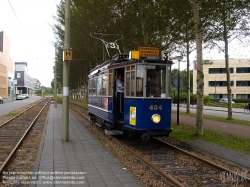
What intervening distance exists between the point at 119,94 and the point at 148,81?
1740 millimetres

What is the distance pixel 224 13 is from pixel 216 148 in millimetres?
11519

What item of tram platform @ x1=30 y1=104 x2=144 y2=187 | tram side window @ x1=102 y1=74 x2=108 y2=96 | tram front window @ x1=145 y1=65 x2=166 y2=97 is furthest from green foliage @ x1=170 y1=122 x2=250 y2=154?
tram platform @ x1=30 y1=104 x2=144 y2=187

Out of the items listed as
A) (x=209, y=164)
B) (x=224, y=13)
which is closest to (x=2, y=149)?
(x=209, y=164)

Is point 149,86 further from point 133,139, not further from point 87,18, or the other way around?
point 87,18

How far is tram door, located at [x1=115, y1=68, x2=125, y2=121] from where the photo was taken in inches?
454

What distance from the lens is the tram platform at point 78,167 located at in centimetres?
633

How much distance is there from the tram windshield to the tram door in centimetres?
101

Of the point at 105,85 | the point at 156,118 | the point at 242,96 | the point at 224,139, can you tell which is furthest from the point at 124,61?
the point at 242,96

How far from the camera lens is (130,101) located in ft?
34.1

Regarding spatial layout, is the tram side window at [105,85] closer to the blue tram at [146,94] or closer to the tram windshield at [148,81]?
the blue tram at [146,94]

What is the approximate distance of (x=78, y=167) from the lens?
7574mm

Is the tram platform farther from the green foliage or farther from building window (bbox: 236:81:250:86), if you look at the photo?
building window (bbox: 236:81:250:86)

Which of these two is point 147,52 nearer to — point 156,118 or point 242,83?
point 156,118

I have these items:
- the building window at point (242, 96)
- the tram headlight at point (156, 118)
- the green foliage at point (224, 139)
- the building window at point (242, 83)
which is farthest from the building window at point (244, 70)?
the tram headlight at point (156, 118)
